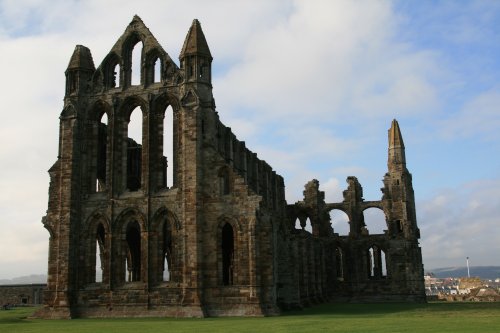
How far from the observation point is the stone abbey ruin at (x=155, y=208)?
30.6 m

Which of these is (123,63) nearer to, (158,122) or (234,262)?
(158,122)

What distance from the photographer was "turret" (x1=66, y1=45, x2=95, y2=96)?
3544 cm

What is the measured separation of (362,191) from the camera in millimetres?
56438

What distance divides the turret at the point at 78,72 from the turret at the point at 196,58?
20.4 feet

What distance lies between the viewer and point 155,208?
32.5m

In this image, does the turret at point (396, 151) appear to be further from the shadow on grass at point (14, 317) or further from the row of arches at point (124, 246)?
the shadow on grass at point (14, 317)

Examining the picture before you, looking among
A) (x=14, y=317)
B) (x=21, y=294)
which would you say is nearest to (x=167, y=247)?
(x=14, y=317)

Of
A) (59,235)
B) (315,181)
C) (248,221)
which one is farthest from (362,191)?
(59,235)

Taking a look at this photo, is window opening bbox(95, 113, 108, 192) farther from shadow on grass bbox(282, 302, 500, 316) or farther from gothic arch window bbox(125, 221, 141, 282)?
shadow on grass bbox(282, 302, 500, 316)

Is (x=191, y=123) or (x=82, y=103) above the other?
(x=82, y=103)

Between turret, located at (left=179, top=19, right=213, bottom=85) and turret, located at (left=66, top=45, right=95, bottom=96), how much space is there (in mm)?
6219

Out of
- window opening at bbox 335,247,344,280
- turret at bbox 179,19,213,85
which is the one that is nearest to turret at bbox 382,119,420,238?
window opening at bbox 335,247,344,280

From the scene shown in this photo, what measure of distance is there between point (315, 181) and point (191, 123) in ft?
84.9

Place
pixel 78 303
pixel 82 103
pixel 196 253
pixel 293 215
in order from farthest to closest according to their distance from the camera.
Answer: pixel 293 215 → pixel 82 103 → pixel 78 303 → pixel 196 253
